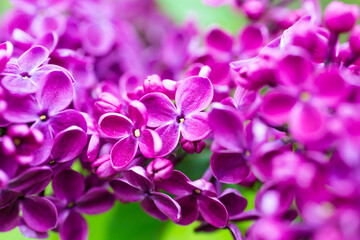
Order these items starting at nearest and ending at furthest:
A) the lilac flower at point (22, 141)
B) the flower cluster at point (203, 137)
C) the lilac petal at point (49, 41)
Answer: the flower cluster at point (203, 137) < the lilac flower at point (22, 141) < the lilac petal at point (49, 41)

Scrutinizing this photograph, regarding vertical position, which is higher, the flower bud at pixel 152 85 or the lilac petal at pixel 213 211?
the flower bud at pixel 152 85

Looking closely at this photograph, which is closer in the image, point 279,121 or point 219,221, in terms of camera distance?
point 279,121

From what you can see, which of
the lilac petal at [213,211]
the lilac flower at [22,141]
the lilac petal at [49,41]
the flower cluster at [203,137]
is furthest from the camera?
the lilac petal at [49,41]

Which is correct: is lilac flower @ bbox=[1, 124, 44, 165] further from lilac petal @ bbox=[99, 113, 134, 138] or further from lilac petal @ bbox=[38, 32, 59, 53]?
lilac petal @ bbox=[38, 32, 59, 53]

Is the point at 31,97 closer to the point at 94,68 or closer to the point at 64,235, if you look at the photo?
the point at 64,235

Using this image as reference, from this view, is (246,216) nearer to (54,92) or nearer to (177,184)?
(177,184)

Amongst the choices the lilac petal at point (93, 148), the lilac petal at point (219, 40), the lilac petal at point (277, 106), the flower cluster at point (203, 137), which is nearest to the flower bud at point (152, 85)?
the flower cluster at point (203, 137)

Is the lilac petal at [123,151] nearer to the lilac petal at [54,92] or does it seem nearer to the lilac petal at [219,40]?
the lilac petal at [54,92]

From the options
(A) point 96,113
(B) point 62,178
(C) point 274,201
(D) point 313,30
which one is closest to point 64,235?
(B) point 62,178
